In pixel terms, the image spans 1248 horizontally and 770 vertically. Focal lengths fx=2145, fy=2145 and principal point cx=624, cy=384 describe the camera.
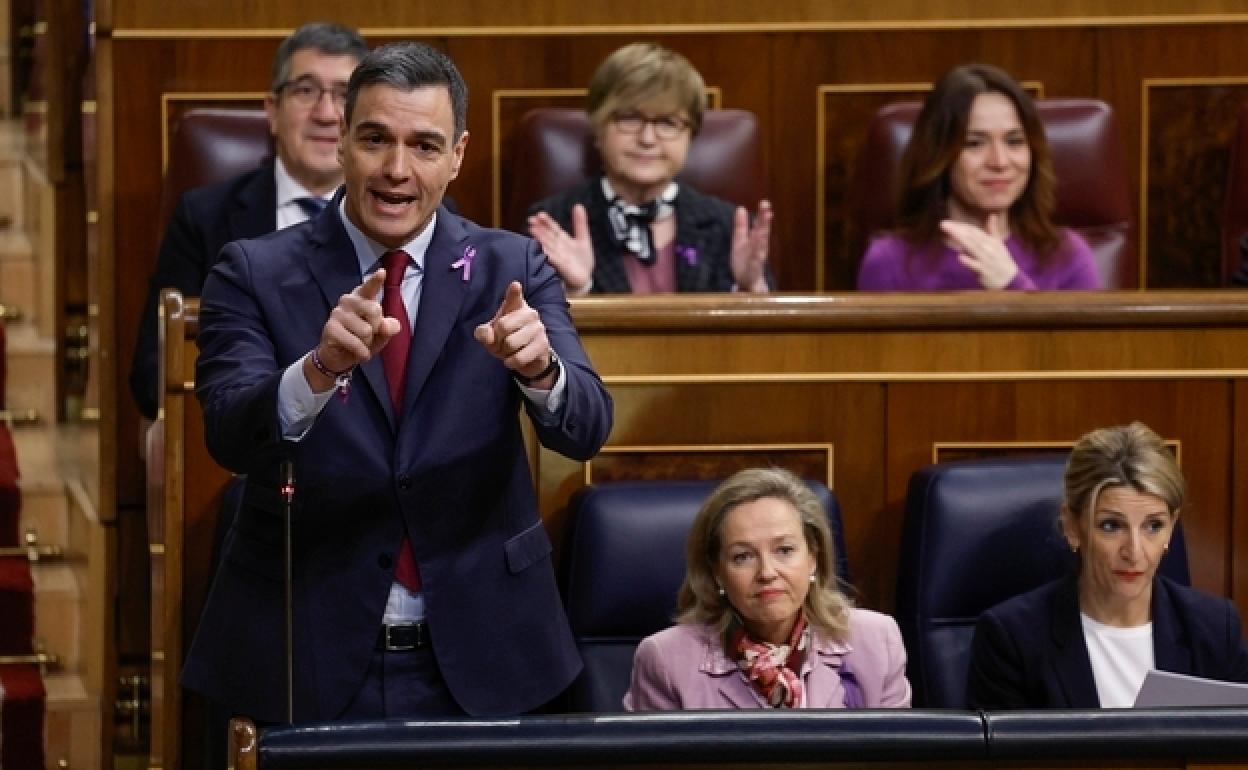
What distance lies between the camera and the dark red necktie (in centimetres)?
125

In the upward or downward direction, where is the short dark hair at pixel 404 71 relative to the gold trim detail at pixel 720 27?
downward

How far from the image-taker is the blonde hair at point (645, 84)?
217 centimetres

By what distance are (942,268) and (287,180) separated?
65 cm

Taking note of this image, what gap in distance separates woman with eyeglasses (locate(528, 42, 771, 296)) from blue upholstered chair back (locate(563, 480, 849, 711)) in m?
0.50

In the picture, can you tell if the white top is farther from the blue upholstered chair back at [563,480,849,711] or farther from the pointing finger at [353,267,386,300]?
the pointing finger at [353,267,386,300]

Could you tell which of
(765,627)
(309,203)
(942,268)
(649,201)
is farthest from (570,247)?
(765,627)

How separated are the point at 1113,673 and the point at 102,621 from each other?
1038 millimetres

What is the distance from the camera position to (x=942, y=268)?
213 centimetres

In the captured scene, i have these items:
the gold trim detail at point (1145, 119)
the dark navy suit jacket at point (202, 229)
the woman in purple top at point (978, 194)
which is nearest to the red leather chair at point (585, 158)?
the woman in purple top at point (978, 194)

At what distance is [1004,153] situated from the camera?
2.15 meters

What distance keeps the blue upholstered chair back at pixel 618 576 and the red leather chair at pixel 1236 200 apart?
0.94m

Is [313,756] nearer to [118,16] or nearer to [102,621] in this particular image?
[102,621]

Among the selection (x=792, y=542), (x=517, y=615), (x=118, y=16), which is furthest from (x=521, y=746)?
(x=118, y=16)

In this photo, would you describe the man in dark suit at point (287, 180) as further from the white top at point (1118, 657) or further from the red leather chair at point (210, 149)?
the white top at point (1118, 657)
